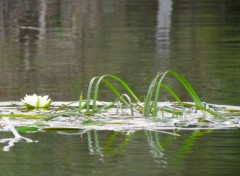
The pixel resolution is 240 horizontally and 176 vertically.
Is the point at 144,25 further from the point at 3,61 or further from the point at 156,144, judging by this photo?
the point at 156,144

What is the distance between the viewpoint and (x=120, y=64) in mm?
11156

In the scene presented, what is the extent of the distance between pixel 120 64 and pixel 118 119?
→ 4.39 m

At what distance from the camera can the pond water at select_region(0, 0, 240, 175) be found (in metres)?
5.40

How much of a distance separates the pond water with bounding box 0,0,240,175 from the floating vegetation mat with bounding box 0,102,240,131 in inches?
7.1

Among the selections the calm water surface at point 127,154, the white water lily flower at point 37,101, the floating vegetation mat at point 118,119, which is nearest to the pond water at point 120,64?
the calm water surface at point 127,154

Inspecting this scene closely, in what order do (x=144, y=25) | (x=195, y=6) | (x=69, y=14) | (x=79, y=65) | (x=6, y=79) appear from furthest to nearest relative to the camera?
1. (x=195, y=6)
2. (x=69, y=14)
3. (x=144, y=25)
4. (x=79, y=65)
5. (x=6, y=79)

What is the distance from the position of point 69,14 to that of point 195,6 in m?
2.72

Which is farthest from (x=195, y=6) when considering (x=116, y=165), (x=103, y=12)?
(x=116, y=165)

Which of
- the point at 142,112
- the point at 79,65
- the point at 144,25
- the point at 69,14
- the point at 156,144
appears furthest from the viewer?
the point at 69,14

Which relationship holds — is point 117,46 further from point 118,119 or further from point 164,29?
point 118,119

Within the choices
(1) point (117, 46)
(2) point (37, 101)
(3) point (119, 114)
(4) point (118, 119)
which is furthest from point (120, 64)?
(4) point (118, 119)

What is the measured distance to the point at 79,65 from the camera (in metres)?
11.1

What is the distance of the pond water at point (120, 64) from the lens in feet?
17.7

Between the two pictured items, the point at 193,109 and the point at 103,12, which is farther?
the point at 103,12
